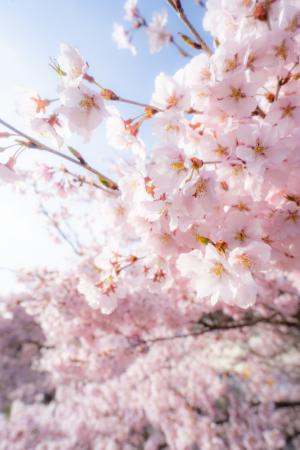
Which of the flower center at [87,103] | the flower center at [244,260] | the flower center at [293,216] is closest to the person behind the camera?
the flower center at [244,260]

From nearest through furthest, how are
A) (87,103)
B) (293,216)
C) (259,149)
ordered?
(259,149) < (87,103) < (293,216)

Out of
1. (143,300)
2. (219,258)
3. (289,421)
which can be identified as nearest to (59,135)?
(219,258)

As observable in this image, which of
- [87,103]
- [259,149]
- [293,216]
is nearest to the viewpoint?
[259,149]

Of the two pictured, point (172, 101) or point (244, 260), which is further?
point (172, 101)

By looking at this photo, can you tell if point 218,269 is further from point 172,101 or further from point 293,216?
point 172,101

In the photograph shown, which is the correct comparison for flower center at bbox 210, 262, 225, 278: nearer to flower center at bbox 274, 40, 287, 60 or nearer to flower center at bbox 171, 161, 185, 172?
flower center at bbox 171, 161, 185, 172

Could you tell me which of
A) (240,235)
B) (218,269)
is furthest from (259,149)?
(218,269)

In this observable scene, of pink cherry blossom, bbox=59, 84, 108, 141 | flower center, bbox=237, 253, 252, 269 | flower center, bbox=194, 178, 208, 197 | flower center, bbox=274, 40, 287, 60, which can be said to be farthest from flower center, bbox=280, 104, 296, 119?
pink cherry blossom, bbox=59, 84, 108, 141

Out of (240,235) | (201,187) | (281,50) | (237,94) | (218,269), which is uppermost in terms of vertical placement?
(281,50)

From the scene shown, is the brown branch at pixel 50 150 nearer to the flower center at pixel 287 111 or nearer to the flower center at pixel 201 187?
the flower center at pixel 201 187

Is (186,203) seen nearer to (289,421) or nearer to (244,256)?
(244,256)

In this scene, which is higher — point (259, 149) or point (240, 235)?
point (259, 149)

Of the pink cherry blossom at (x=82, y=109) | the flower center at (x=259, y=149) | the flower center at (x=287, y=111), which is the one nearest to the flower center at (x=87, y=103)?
the pink cherry blossom at (x=82, y=109)

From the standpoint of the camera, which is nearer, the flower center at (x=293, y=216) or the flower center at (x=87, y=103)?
the flower center at (x=87, y=103)
